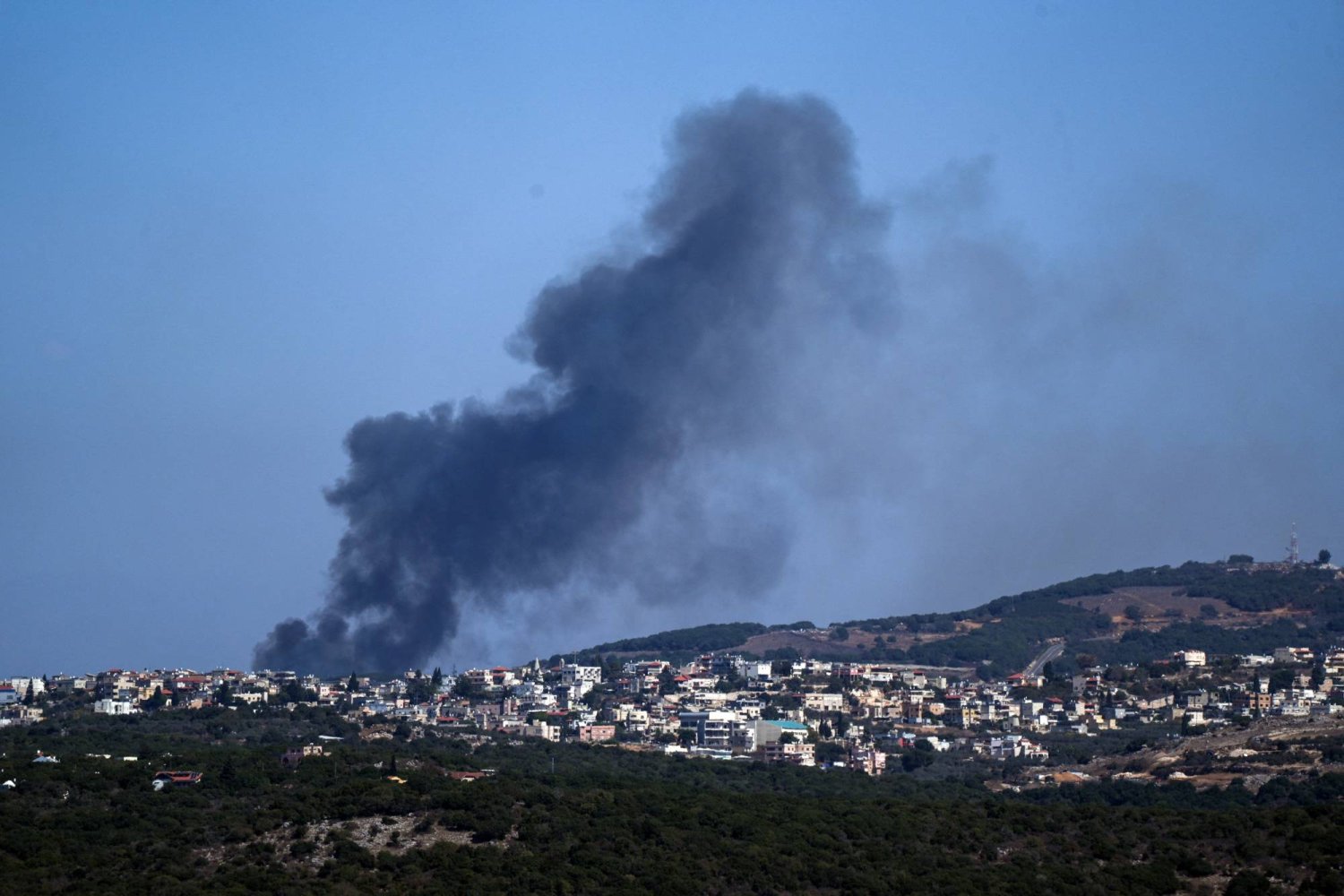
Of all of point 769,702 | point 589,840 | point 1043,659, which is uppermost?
point 1043,659

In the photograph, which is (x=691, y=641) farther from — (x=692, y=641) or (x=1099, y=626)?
(x=1099, y=626)

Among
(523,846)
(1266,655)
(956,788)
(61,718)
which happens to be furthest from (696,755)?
(1266,655)

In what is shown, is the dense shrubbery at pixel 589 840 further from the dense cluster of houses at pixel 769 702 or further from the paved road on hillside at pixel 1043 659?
the paved road on hillside at pixel 1043 659

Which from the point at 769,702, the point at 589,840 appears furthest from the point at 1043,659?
the point at 589,840

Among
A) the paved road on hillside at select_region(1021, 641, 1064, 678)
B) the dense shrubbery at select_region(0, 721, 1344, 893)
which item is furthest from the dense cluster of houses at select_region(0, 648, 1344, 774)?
the dense shrubbery at select_region(0, 721, 1344, 893)

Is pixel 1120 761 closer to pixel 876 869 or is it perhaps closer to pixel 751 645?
pixel 876 869

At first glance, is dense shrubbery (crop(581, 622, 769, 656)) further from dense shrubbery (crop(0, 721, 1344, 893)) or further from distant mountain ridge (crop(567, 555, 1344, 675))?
dense shrubbery (crop(0, 721, 1344, 893))
